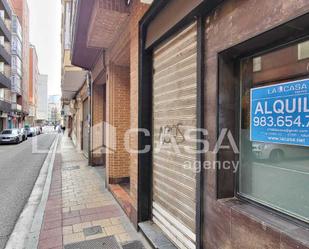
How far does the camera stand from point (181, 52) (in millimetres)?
3107

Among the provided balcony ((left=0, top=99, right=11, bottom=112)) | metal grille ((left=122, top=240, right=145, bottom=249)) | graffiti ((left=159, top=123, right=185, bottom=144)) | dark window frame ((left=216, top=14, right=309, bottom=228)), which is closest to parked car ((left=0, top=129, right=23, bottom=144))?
balcony ((left=0, top=99, right=11, bottom=112))

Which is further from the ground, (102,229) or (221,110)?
(221,110)

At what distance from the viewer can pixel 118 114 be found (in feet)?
21.1

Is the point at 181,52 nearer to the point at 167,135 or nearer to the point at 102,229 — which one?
the point at 167,135

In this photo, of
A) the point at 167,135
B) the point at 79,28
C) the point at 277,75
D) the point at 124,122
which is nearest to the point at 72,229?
the point at 167,135

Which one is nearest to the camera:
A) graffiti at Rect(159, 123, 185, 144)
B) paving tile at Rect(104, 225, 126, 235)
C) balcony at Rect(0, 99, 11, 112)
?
graffiti at Rect(159, 123, 185, 144)

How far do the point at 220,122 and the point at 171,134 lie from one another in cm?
114

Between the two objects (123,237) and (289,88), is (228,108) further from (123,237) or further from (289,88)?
(123,237)

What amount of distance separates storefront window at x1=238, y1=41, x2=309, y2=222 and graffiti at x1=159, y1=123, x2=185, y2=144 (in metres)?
0.97

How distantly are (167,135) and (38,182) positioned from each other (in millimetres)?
5886

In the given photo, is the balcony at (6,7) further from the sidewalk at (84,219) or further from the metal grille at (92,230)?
the metal grille at (92,230)

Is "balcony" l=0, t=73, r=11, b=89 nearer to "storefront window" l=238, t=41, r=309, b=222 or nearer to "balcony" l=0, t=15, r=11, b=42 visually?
"balcony" l=0, t=15, r=11, b=42

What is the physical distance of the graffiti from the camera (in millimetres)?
3139

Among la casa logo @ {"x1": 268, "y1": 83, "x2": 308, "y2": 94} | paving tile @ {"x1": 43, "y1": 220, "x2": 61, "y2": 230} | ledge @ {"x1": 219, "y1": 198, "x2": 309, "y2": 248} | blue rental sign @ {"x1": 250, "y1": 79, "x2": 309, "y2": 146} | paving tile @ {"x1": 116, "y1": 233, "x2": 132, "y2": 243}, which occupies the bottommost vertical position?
paving tile @ {"x1": 43, "y1": 220, "x2": 61, "y2": 230}
